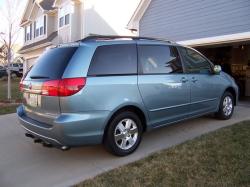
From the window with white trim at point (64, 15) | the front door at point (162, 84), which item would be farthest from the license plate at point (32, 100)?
the window with white trim at point (64, 15)

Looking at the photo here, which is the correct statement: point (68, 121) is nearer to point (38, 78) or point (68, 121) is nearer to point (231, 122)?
point (38, 78)

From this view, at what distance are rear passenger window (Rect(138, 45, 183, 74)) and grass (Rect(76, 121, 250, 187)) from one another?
1.35 m

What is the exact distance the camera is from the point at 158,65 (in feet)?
18.4

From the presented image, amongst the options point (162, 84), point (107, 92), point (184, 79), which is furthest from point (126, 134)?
point (184, 79)

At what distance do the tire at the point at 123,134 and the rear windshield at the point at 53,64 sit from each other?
1101 millimetres

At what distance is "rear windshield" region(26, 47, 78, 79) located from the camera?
467 cm

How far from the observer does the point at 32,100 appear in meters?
5.07

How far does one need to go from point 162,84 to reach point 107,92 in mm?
1237

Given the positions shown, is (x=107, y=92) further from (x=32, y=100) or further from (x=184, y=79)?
(x=184, y=79)

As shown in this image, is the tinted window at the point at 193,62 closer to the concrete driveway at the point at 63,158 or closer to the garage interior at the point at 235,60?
the concrete driveway at the point at 63,158

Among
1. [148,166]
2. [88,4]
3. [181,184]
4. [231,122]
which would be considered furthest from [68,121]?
[88,4]

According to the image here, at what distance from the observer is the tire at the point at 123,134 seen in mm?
4859

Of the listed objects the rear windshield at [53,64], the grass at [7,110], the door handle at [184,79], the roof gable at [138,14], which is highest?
the roof gable at [138,14]

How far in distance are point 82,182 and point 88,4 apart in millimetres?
17528
